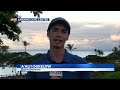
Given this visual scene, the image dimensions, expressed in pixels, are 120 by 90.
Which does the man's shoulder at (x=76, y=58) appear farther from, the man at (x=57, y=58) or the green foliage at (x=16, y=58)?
the green foliage at (x=16, y=58)

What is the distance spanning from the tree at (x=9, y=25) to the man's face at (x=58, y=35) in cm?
24

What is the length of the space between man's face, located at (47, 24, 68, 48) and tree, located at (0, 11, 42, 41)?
243 millimetres

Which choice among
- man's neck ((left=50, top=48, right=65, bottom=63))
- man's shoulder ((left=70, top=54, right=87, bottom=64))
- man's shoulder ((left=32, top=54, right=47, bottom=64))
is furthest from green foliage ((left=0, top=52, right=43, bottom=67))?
man's shoulder ((left=70, top=54, right=87, bottom=64))

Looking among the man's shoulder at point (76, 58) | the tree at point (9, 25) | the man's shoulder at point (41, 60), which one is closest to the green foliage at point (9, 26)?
Result: the tree at point (9, 25)

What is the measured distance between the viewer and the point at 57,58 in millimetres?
4680

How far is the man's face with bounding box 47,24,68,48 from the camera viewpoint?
4.64 metres

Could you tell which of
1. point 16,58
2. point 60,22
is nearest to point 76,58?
point 60,22

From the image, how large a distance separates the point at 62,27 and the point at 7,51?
0.68 m

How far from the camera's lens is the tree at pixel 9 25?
4664 mm

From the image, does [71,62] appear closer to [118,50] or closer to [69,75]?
[69,75]

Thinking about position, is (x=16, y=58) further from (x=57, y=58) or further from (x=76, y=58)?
(x=76, y=58)

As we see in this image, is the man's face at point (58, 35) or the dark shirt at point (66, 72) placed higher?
the man's face at point (58, 35)
